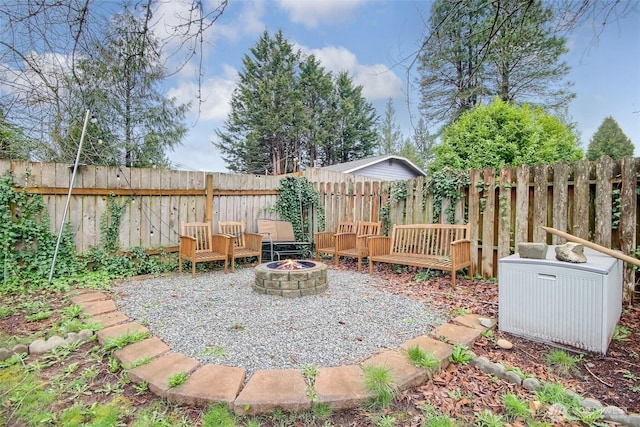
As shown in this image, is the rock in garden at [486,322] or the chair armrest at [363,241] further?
the chair armrest at [363,241]

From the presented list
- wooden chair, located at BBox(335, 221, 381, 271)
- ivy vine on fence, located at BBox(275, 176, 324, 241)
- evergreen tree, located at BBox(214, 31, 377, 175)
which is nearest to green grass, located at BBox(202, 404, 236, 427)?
wooden chair, located at BBox(335, 221, 381, 271)

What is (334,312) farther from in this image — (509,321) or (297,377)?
(509,321)

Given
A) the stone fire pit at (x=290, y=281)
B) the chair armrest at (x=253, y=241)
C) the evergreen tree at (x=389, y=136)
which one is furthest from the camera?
the evergreen tree at (x=389, y=136)

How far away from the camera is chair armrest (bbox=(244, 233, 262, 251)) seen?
5.41m

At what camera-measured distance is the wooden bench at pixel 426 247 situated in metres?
4.22

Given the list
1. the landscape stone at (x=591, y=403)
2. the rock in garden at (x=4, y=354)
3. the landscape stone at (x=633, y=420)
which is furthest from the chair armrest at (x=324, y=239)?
the landscape stone at (x=633, y=420)

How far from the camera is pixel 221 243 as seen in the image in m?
5.08

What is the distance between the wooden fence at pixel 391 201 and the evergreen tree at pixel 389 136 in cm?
1690

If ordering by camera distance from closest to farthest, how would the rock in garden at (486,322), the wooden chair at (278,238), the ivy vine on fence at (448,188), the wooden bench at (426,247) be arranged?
the rock in garden at (486,322), the wooden bench at (426,247), the ivy vine on fence at (448,188), the wooden chair at (278,238)

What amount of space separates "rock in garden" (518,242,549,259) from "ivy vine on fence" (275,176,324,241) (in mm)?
4429

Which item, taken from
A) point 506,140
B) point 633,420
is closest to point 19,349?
point 633,420

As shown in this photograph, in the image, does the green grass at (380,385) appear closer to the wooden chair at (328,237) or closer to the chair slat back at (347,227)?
the wooden chair at (328,237)

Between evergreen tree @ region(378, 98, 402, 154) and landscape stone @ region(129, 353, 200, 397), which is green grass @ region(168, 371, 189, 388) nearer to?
landscape stone @ region(129, 353, 200, 397)

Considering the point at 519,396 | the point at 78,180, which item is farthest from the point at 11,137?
the point at 519,396
